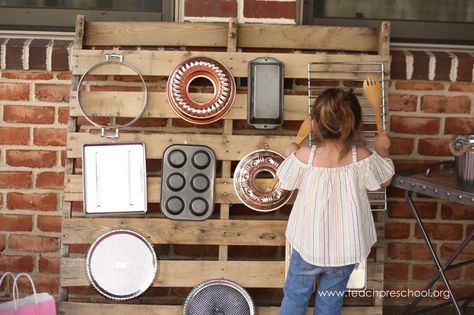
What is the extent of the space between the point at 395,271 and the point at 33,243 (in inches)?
63.7

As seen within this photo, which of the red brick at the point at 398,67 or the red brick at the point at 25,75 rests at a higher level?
the red brick at the point at 398,67

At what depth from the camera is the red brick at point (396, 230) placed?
338 centimetres

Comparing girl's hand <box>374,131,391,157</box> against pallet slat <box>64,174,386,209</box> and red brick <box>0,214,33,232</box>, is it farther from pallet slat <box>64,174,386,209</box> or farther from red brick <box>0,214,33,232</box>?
red brick <box>0,214,33,232</box>

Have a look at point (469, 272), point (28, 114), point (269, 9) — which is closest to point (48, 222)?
point (28, 114)

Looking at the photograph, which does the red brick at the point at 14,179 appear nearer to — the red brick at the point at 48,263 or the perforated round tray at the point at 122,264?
the red brick at the point at 48,263

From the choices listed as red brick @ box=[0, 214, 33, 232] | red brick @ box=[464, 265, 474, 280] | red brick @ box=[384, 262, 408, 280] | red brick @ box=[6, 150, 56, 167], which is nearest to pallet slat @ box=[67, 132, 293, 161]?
red brick @ box=[6, 150, 56, 167]

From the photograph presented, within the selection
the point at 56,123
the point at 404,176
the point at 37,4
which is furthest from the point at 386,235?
the point at 37,4

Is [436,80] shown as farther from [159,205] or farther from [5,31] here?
[5,31]

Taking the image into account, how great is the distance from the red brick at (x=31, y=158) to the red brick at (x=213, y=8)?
86cm

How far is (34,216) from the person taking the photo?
3.34 m

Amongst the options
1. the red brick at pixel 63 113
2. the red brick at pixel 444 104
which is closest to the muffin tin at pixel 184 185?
the red brick at pixel 63 113

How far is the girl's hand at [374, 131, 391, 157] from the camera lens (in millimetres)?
2871

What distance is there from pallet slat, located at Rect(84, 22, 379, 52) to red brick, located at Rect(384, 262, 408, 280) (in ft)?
3.21

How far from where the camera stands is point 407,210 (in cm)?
338
